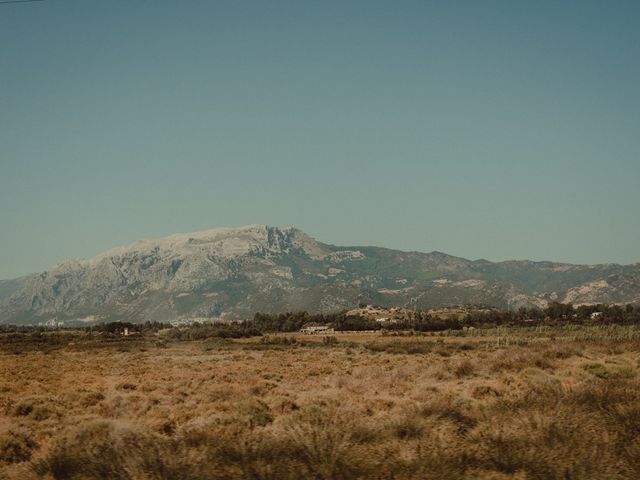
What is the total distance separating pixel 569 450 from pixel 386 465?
2.61 m

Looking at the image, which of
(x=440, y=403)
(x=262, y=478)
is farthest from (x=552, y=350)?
(x=262, y=478)

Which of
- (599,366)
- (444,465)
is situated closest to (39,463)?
(444,465)

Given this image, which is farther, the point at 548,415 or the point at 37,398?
the point at 37,398

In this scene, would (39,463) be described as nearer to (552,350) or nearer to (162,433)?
(162,433)

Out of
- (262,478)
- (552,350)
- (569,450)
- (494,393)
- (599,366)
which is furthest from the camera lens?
(552,350)

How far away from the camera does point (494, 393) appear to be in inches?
714

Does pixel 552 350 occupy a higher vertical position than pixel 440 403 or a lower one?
lower

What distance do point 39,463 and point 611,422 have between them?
30.2 feet

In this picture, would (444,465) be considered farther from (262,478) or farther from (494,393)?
(494,393)

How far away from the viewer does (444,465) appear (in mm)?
6555

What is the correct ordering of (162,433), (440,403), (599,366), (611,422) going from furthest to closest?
1. (599,366)
2. (162,433)
3. (440,403)
4. (611,422)

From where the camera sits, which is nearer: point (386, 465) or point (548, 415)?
point (386, 465)

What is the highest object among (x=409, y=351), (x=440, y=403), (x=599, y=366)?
(x=440, y=403)

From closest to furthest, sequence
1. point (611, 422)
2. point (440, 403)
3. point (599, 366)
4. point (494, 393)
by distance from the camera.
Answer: point (611, 422) → point (440, 403) → point (494, 393) → point (599, 366)
